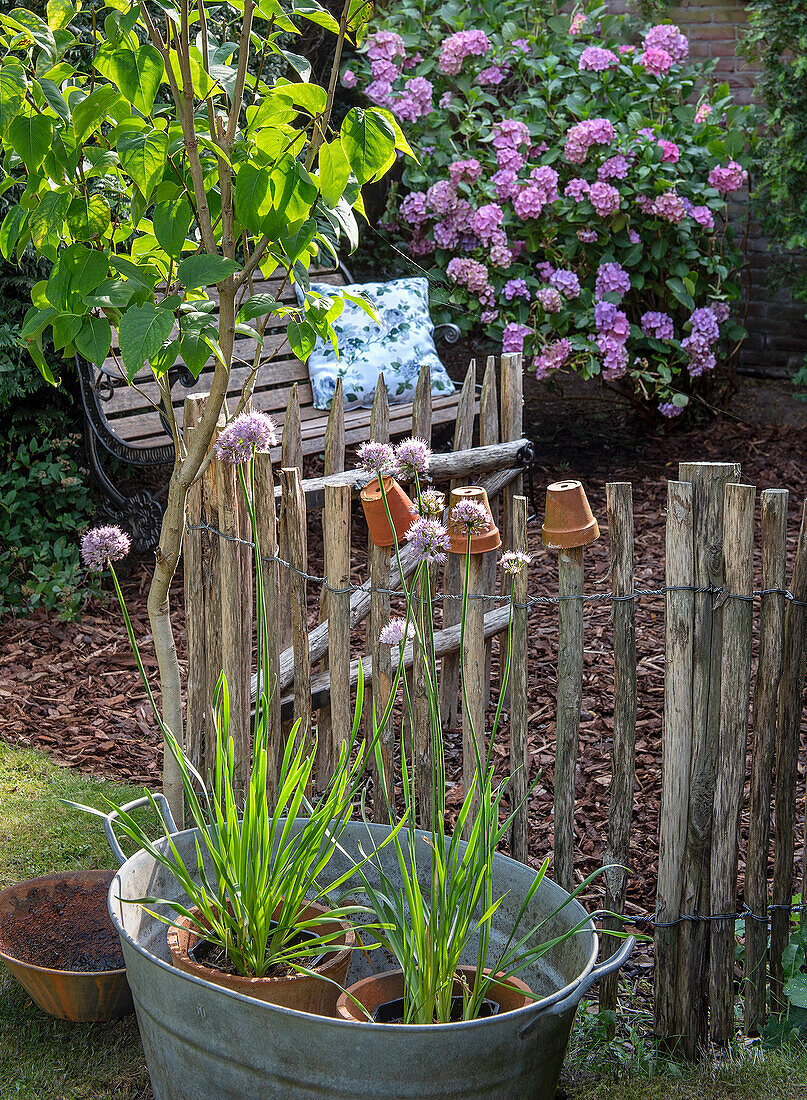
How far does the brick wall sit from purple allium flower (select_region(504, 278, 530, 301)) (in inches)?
64.8

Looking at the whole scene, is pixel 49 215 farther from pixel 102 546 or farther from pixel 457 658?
pixel 457 658

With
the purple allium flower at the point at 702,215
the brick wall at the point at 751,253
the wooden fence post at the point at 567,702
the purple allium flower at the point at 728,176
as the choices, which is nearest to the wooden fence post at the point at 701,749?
the wooden fence post at the point at 567,702

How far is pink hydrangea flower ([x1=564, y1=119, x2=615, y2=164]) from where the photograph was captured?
504 centimetres

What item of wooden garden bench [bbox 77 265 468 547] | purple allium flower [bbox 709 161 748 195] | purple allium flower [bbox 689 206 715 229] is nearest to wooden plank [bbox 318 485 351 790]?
wooden garden bench [bbox 77 265 468 547]

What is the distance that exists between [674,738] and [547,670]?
1.59m

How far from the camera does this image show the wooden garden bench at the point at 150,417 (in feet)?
13.3

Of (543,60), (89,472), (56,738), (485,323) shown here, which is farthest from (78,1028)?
(543,60)

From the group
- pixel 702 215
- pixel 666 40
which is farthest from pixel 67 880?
pixel 666 40

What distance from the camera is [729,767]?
6.18ft

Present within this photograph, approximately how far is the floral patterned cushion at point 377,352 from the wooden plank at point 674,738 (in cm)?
297

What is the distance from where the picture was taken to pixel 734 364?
568 centimetres

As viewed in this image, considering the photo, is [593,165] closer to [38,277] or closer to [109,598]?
[38,277]

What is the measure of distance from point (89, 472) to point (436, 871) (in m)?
3.34

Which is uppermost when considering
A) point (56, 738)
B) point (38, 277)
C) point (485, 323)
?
point (38, 277)
